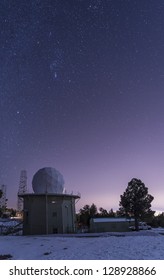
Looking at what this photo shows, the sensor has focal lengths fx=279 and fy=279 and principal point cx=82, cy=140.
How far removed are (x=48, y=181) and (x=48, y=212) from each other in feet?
20.0

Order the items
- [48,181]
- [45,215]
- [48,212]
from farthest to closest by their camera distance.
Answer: [48,181] < [48,212] < [45,215]

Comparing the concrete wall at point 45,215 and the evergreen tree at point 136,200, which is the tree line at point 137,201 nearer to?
the evergreen tree at point 136,200

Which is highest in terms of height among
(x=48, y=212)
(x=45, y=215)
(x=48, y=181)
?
(x=48, y=181)

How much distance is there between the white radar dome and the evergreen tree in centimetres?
1169

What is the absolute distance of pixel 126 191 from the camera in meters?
50.8

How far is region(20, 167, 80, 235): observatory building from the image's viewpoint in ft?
140

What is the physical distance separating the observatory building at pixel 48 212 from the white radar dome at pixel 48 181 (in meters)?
0.32

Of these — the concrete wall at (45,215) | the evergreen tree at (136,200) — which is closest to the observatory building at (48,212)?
the concrete wall at (45,215)

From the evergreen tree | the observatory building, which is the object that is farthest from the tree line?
the observatory building

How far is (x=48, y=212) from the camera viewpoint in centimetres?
4338

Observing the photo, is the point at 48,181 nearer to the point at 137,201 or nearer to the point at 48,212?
the point at 48,212

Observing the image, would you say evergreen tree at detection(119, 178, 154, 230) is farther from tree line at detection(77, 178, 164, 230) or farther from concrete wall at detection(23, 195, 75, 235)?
concrete wall at detection(23, 195, 75, 235)

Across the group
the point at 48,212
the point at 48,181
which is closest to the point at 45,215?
the point at 48,212
